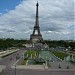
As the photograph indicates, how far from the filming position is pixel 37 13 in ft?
506

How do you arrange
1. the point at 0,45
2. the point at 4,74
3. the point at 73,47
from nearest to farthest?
the point at 4,74 < the point at 0,45 < the point at 73,47

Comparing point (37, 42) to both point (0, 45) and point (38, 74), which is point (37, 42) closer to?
point (0, 45)

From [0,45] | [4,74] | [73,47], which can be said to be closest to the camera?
[4,74]

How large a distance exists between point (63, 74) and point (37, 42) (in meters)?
125

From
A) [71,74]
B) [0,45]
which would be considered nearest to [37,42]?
[0,45]

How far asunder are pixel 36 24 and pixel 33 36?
352 inches

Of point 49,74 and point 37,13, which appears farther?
point 37,13

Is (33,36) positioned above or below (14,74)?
above

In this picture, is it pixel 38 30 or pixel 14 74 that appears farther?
pixel 38 30

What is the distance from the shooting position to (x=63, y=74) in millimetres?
Answer: 30234

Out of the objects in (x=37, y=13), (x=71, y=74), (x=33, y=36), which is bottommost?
(x=71, y=74)

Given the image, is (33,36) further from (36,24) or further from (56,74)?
(56,74)

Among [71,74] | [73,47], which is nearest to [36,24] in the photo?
[73,47]

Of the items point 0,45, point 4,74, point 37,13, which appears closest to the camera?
point 4,74
